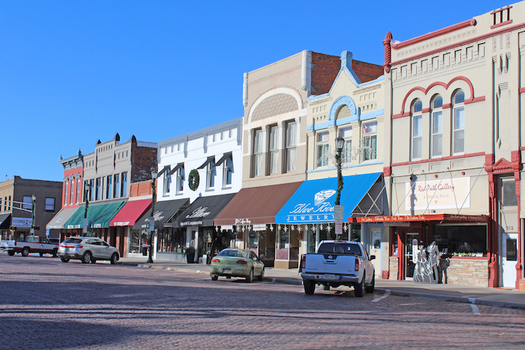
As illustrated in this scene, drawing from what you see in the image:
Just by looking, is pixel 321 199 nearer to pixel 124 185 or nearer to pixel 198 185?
pixel 198 185

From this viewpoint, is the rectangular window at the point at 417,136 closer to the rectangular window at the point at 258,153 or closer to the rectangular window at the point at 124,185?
the rectangular window at the point at 258,153

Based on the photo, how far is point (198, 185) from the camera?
40.8 meters

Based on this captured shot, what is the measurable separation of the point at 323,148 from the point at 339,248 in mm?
12807

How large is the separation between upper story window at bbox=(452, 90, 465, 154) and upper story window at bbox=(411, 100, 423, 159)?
165cm

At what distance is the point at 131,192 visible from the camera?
49219 mm

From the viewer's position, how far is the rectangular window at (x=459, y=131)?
24109 mm

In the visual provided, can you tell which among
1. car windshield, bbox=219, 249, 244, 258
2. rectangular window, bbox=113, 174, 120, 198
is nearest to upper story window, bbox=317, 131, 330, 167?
car windshield, bbox=219, 249, 244, 258

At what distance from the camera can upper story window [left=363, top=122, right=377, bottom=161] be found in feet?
92.1

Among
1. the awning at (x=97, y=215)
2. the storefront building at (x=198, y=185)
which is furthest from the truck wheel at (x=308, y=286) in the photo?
the awning at (x=97, y=215)

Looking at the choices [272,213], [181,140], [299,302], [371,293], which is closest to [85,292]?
[299,302]

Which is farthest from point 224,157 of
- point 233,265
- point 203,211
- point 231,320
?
point 231,320

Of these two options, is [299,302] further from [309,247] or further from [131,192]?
[131,192]

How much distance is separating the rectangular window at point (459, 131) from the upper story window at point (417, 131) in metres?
1.70

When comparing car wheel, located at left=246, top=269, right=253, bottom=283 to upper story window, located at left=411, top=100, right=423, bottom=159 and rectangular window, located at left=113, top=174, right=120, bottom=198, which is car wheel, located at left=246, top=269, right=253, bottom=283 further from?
rectangular window, located at left=113, top=174, right=120, bottom=198
